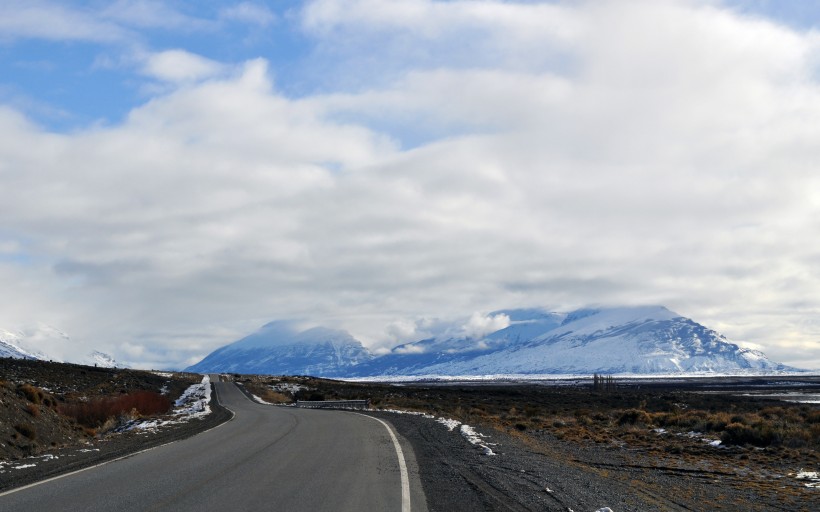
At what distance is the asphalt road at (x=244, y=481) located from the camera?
10219 mm

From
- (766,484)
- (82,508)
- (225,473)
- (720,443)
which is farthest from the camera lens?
(720,443)

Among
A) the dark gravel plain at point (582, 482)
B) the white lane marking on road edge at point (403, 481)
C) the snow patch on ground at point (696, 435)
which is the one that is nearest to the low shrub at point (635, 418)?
the snow patch on ground at point (696, 435)

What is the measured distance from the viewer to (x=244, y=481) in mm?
12359

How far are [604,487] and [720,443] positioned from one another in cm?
1328

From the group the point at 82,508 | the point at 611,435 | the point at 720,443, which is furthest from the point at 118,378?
the point at 82,508

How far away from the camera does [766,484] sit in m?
16.3

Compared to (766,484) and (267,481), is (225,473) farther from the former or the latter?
(766,484)

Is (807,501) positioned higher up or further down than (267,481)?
further down

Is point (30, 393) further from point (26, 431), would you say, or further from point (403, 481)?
point (403, 481)

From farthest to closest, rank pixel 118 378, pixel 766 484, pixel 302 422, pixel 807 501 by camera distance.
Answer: pixel 118 378
pixel 302 422
pixel 766 484
pixel 807 501

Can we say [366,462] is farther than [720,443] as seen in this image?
No

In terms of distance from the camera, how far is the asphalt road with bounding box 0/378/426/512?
1022 cm

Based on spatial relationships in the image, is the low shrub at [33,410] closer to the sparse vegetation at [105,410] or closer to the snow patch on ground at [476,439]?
the sparse vegetation at [105,410]

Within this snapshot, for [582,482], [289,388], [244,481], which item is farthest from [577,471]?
[289,388]
